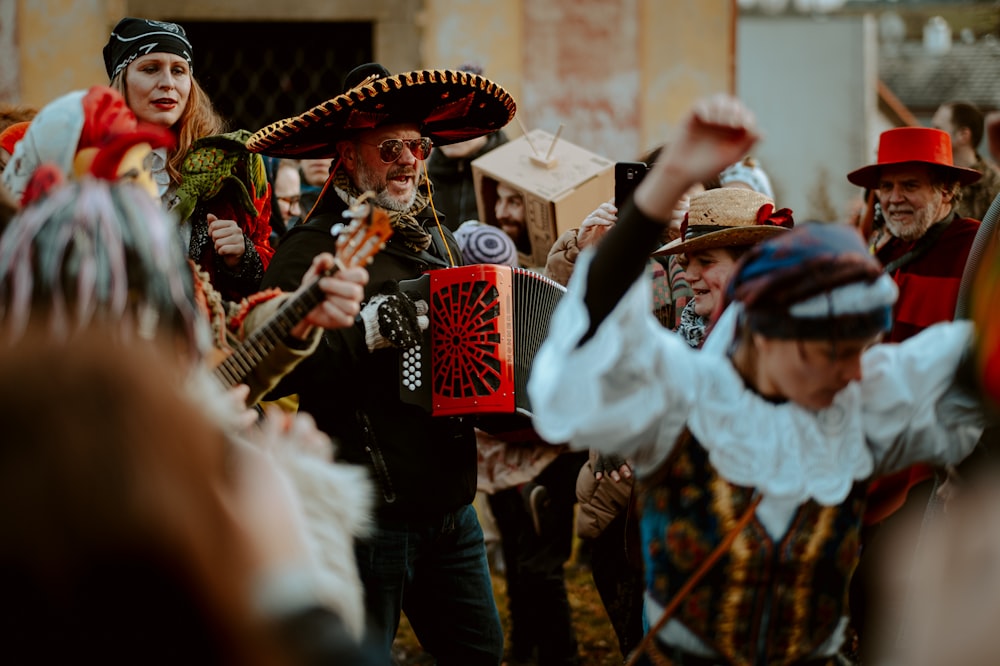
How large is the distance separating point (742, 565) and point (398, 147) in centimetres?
195

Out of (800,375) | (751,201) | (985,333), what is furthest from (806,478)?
(751,201)

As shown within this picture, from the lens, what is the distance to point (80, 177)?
8.30 feet

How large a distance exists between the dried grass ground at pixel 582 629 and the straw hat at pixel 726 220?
2.21 metres

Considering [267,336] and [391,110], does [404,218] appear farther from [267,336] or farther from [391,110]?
[267,336]

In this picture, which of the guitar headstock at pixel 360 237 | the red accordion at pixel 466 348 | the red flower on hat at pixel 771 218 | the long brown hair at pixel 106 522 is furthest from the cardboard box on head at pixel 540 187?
the long brown hair at pixel 106 522

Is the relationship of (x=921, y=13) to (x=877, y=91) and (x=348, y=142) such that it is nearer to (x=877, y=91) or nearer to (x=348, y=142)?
(x=877, y=91)

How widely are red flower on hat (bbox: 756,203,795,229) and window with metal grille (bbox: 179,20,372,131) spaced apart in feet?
15.6

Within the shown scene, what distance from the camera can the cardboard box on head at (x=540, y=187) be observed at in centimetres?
531

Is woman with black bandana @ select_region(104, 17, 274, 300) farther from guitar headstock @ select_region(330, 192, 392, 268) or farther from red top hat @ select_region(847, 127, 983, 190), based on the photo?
red top hat @ select_region(847, 127, 983, 190)

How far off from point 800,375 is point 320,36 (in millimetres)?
6543

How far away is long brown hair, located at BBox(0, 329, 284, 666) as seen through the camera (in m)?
1.43

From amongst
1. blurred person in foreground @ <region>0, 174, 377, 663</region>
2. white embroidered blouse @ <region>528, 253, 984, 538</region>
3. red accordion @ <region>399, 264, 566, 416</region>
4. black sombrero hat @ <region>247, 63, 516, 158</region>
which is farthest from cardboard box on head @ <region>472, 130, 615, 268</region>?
blurred person in foreground @ <region>0, 174, 377, 663</region>

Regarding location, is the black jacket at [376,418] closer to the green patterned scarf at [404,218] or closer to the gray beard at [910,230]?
the green patterned scarf at [404,218]

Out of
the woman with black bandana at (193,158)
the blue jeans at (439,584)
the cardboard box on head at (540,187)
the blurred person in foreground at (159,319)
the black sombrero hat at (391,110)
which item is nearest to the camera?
the blurred person in foreground at (159,319)
